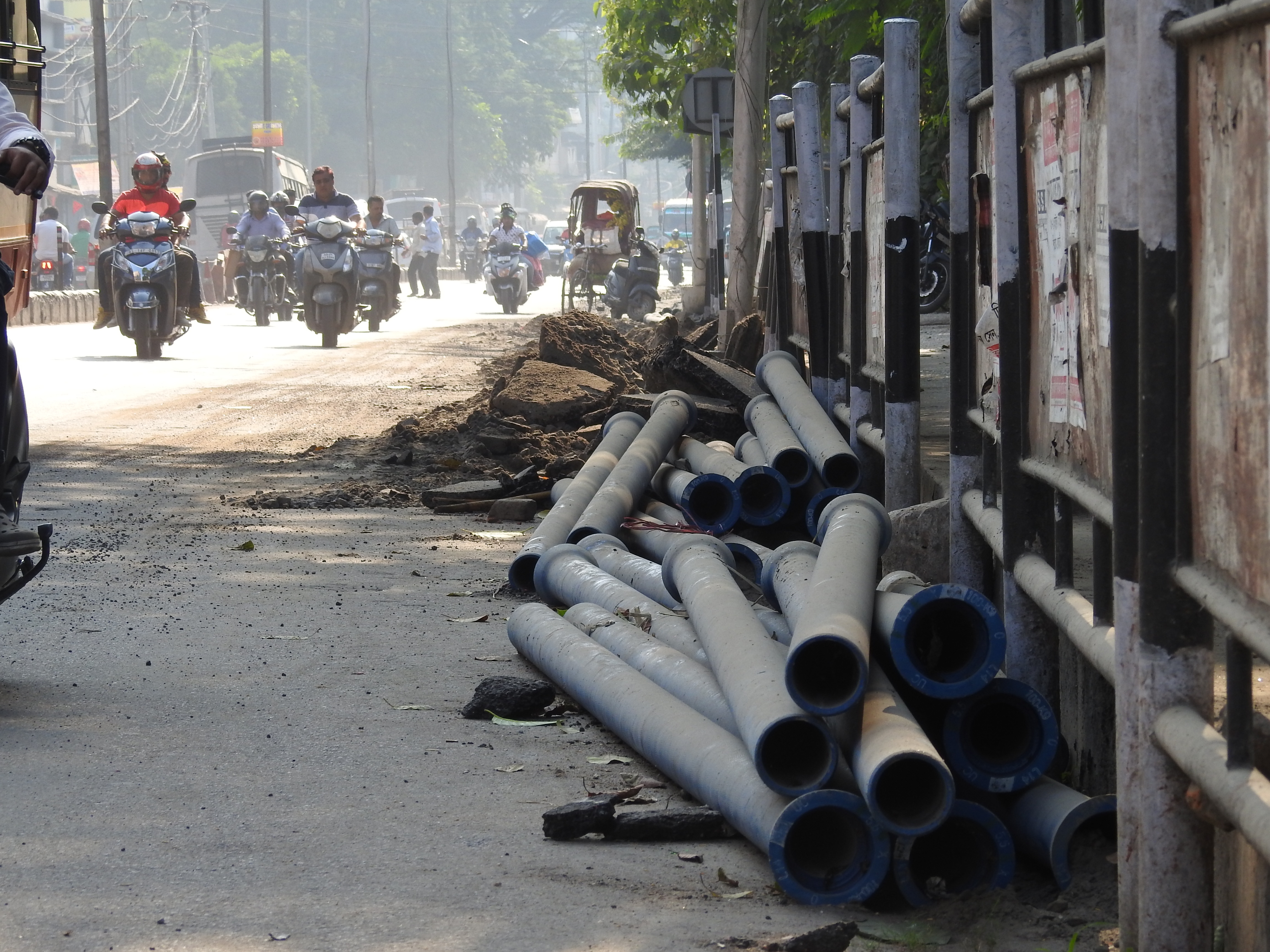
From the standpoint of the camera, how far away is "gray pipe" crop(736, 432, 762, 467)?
7.13 meters

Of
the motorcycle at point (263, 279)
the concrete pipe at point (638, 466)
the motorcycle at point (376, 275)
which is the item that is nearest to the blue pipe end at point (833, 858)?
the concrete pipe at point (638, 466)

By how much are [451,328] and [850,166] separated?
19119 mm

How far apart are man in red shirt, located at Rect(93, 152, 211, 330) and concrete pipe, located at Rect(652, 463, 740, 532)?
11.8 m

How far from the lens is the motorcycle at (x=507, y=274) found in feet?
102

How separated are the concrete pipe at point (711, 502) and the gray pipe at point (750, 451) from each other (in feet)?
1.12

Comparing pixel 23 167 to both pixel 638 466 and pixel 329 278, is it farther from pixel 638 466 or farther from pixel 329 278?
pixel 329 278

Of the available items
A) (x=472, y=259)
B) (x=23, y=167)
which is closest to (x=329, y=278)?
(x=23, y=167)

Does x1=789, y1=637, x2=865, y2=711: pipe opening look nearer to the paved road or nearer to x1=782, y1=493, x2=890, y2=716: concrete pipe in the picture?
x1=782, y1=493, x2=890, y2=716: concrete pipe

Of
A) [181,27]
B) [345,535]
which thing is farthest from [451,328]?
[181,27]

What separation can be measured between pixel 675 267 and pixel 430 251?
15277 mm

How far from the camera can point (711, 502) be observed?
21.6ft

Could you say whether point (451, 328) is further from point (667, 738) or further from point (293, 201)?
point (667, 738)

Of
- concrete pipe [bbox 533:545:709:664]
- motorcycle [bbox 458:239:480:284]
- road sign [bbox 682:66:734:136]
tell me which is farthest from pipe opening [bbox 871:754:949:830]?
motorcycle [bbox 458:239:480:284]

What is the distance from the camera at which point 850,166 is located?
7.01 m
